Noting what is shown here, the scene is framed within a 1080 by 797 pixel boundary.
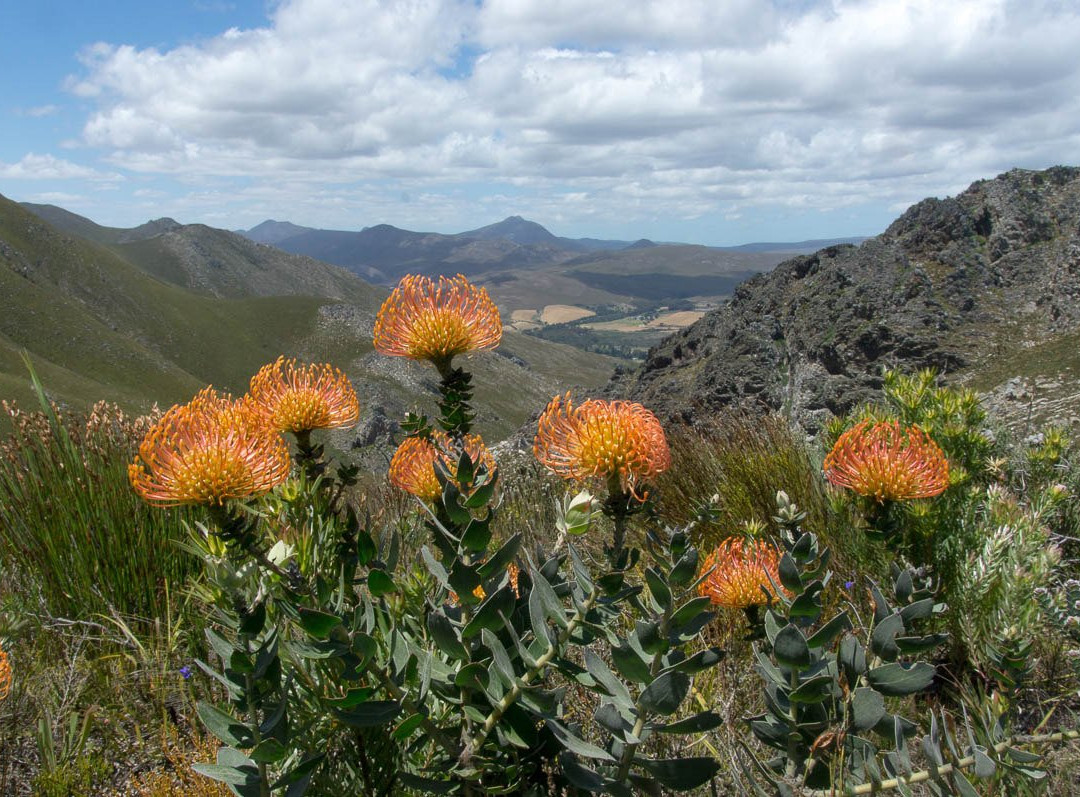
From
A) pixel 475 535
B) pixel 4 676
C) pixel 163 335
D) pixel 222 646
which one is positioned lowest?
pixel 163 335

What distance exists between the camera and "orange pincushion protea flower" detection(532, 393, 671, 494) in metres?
1.82

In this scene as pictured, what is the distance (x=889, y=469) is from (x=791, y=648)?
3.48 feet

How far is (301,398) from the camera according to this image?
91.6 inches

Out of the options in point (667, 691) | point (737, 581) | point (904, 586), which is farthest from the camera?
point (737, 581)

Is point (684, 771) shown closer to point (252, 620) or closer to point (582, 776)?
point (582, 776)

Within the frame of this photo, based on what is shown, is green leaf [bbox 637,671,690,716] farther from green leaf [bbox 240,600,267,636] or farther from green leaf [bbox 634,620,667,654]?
green leaf [bbox 240,600,267,636]

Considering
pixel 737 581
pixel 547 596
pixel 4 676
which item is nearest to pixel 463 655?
pixel 547 596

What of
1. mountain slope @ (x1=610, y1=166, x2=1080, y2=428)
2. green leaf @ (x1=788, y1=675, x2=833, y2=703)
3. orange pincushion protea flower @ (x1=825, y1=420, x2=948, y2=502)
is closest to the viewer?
green leaf @ (x1=788, y1=675, x2=833, y2=703)

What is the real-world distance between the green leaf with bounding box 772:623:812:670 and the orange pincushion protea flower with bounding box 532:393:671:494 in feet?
1.67

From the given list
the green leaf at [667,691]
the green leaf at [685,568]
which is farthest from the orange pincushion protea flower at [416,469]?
the green leaf at [667,691]

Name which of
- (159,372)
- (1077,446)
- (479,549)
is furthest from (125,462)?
(159,372)

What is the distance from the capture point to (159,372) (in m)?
92.0

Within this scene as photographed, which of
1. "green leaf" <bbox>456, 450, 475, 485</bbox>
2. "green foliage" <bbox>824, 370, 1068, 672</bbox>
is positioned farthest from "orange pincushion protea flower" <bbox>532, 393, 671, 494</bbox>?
"green foliage" <bbox>824, 370, 1068, 672</bbox>

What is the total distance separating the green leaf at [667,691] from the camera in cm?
138
